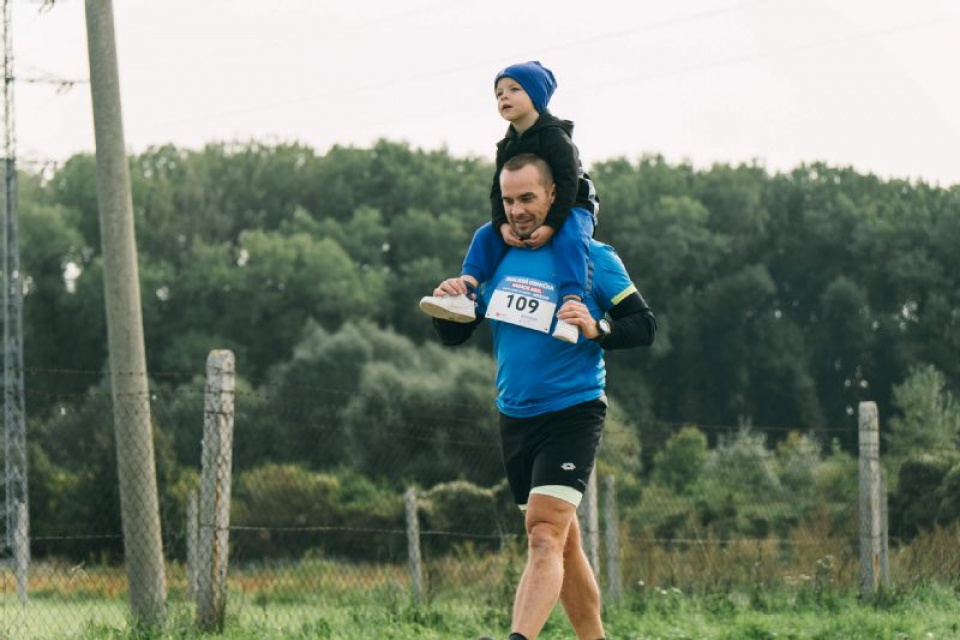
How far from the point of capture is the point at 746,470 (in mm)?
31422

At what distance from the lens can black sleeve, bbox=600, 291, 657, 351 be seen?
17.5 feet

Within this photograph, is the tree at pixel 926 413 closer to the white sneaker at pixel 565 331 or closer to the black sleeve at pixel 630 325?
the black sleeve at pixel 630 325

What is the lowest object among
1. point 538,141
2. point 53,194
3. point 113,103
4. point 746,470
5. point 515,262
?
point 746,470

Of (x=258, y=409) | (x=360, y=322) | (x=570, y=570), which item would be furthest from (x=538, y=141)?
(x=360, y=322)

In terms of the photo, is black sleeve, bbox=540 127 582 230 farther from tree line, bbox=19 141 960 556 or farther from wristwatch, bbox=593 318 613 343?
tree line, bbox=19 141 960 556

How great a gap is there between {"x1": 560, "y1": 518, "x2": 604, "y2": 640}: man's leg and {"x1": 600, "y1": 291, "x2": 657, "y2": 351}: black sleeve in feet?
2.39

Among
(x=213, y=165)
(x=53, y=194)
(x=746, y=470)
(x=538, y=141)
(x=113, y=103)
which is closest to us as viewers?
(x=538, y=141)

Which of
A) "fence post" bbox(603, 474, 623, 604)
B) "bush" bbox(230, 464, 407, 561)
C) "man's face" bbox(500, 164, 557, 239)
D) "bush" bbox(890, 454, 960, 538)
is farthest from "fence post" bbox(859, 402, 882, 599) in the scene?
"bush" bbox(230, 464, 407, 561)

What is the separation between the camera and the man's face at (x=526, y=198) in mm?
5383

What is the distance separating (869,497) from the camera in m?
11.5

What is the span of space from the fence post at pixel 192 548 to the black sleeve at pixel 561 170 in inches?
173

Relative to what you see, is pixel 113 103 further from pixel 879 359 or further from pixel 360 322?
pixel 879 359

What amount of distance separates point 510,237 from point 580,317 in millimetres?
483

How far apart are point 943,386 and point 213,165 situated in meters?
31.5
